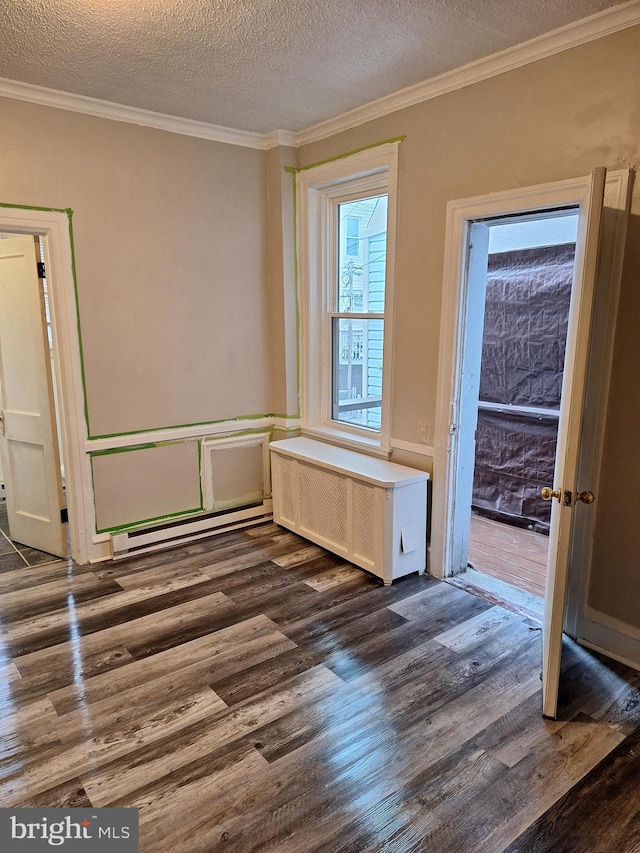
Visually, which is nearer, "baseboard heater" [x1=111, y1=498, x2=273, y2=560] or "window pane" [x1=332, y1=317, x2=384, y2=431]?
"baseboard heater" [x1=111, y1=498, x2=273, y2=560]

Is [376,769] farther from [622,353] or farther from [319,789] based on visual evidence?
[622,353]

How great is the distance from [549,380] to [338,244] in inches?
76.3

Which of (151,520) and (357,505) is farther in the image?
(151,520)

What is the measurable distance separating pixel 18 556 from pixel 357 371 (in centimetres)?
261

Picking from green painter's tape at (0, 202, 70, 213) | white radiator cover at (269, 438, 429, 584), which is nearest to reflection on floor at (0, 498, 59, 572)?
white radiator cover at (269, 438, 429, 584)

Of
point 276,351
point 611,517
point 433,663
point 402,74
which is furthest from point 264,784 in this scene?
point 402,74

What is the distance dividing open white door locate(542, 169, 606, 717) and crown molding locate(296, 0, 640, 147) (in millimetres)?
727

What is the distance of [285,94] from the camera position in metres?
3.01

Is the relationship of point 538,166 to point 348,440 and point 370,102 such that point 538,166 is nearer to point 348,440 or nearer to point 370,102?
point 370,102

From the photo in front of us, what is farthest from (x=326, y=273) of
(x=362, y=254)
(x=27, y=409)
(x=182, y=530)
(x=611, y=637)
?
(x=611, y=637)

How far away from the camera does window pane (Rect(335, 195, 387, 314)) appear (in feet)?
11.7
